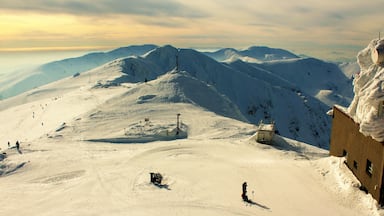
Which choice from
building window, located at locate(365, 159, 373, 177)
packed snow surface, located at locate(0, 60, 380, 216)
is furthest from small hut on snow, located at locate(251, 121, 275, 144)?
building window, located at locate(365, 159, 373, 177)

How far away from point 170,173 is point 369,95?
50.4ft

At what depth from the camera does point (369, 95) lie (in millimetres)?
21109

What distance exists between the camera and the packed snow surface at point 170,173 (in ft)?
72.6

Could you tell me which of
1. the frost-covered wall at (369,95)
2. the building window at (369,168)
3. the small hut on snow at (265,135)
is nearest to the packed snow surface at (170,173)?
the small hut on snow at (265,135)

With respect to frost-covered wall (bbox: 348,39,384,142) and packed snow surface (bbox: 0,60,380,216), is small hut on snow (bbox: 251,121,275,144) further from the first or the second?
frost-covered wall (bbox: 348,39,384,142)

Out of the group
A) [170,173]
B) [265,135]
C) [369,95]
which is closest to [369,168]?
[369,95]

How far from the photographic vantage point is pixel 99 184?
26.6 meters

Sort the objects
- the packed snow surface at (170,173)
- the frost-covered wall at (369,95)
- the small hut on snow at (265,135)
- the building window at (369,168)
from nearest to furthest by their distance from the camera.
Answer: the frost-covered wall at (369,95) → the building window at (369,168) → the packed snow surface at (170,173) → the small hut on snow at (265,135)

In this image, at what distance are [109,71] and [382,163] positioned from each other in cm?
16324

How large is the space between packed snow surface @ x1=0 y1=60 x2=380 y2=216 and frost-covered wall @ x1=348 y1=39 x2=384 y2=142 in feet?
13.9

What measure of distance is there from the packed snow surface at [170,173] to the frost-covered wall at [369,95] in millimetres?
4249

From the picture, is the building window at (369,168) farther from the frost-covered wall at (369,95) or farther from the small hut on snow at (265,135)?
the small hut on snow at (265,135)

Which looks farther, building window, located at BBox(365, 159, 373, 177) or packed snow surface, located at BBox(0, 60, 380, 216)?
packed snow surface, located at BBox(0, 60, 380, 216)

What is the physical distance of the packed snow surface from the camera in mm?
22125
